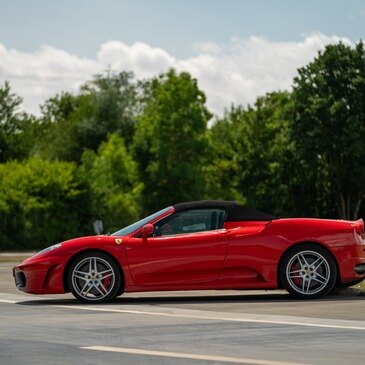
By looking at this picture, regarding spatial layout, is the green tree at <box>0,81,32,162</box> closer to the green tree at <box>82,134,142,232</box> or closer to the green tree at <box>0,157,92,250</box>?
the green tree at <box>82,134,142,232</box>

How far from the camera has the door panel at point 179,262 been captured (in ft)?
51.7

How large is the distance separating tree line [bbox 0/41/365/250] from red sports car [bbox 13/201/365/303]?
1554 inches

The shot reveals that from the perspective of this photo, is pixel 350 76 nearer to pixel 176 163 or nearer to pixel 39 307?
pixel 176 163

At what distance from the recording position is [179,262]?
51.7 feet

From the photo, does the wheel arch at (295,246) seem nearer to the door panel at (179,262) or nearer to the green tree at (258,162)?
the door panel at (179,262)

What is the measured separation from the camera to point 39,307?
15.0 meters

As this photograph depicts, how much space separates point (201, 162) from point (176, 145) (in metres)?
2.58

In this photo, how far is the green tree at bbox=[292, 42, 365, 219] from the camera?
72.2 meters

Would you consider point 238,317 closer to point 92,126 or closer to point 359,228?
point 359,228

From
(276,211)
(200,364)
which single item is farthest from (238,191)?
(200,364)

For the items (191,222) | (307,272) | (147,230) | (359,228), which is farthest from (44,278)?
(359,228)

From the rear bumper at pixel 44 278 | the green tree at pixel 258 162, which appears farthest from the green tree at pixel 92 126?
the rear bumper at pixel 44 278

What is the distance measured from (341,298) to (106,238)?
3.17 metres

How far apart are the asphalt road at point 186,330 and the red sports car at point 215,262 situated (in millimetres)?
262
